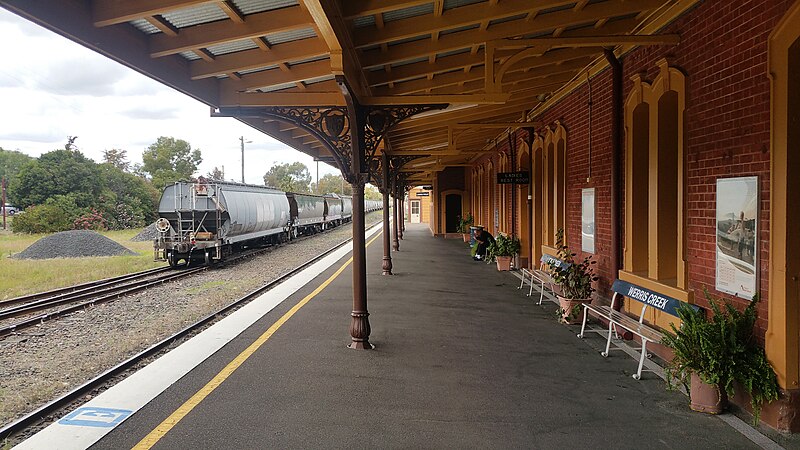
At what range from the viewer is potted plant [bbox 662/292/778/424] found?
3.95 metres

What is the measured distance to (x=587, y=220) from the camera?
8.21 m

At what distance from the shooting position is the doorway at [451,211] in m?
28.6

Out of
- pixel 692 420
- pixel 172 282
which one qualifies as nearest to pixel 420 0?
→ pixel 692 420

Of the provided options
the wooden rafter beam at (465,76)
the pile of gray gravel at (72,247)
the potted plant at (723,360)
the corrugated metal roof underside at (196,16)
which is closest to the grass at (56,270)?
the pile of gray gravel at (72,247)

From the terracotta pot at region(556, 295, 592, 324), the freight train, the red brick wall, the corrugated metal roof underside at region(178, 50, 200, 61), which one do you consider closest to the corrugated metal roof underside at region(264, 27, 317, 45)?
the corrugated metal roof underside at region(178, 50, 200, 61)

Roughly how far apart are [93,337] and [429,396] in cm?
535

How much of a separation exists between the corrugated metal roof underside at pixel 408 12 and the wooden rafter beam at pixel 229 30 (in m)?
1.04

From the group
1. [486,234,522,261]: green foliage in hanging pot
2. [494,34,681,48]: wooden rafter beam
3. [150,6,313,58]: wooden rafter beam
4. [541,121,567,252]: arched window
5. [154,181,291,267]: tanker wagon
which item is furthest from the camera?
[154,181,291,267]: tanker wagon

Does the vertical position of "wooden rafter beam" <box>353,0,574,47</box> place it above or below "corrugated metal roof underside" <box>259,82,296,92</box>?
above

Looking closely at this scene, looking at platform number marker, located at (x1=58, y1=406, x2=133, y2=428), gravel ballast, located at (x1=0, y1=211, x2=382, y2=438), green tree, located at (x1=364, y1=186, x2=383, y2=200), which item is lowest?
gravel ballast, located at (x1=0, y1=211, x2=382, y2=438)

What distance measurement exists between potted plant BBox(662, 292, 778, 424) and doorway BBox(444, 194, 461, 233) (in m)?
24.2

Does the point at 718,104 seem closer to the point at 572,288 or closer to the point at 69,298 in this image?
the point at 572,288

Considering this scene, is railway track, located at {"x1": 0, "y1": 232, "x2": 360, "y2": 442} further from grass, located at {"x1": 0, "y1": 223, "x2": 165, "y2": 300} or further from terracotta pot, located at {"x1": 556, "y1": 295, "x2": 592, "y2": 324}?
grass, located at {"x1": 0, "y1": 223, "x2": 165, "y2": 300}

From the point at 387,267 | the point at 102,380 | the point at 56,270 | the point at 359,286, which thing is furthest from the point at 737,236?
the point at 56,270
